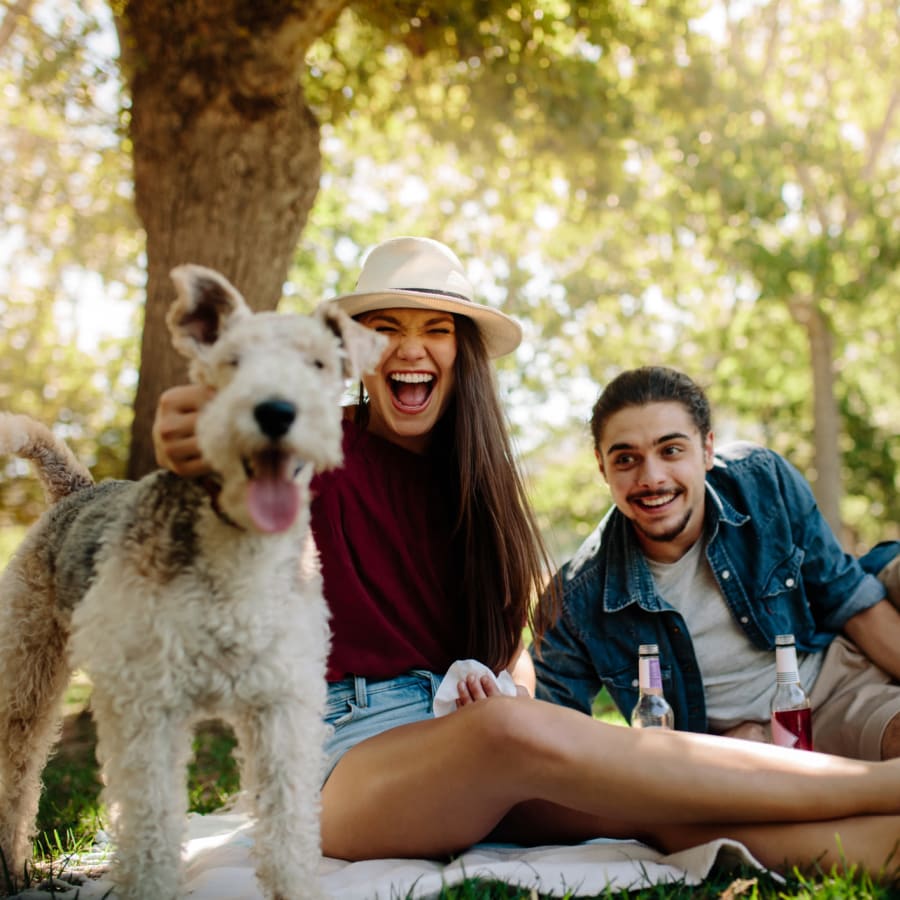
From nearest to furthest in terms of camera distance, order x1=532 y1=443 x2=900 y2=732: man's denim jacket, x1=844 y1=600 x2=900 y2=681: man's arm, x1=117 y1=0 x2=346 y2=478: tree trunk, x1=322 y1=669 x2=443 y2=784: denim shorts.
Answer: x1=322 y1=669 x2=443 y2=784: denim shorts, x1=844 y1=600 x2=900 y2=681: man's arm, x1=532 y1=443 x2=900 y2=732: man's denim jacket, x1=117 y1=0 x2=346 y2=478: tree trunk

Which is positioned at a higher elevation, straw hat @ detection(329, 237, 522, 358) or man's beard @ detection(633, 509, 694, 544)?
straw hat @ detection(329, 237, 522, 358)

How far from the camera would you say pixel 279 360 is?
6.10ft

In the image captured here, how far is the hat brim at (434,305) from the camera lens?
3205 mm

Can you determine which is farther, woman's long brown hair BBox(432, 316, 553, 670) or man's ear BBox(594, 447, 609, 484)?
man's ear BBox(594, 447, 609, 484)

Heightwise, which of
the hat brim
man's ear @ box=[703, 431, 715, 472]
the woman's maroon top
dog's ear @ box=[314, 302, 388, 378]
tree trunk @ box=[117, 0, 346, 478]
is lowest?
the woman's maroon top

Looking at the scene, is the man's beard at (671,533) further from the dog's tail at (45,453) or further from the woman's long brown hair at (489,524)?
the dog's tail at (45,453)

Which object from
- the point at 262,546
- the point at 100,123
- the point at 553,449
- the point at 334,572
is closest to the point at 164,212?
the point at 100,123

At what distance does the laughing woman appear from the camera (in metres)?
2.53

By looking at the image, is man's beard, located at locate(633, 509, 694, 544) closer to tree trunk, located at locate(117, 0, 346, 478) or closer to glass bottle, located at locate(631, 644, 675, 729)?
glass bottle, located at locate(631, 644, 675, 729)

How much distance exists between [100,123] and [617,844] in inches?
275

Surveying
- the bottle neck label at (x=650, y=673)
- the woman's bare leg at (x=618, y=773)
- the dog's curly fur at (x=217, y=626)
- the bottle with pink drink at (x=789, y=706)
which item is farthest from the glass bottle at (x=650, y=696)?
the dog's curly fur at (x=217, y=626)

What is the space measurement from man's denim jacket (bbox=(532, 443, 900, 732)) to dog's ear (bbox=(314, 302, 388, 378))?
6.12 feet

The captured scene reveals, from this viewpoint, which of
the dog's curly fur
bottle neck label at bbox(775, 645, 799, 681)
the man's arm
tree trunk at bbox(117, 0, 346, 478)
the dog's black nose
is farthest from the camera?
tree trunk at bbox(117, 0, 346, 478)

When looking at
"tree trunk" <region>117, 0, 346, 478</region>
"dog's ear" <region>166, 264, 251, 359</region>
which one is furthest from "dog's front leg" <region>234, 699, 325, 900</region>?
"tree trunk" <region>117, 0, 346, 478</region>
